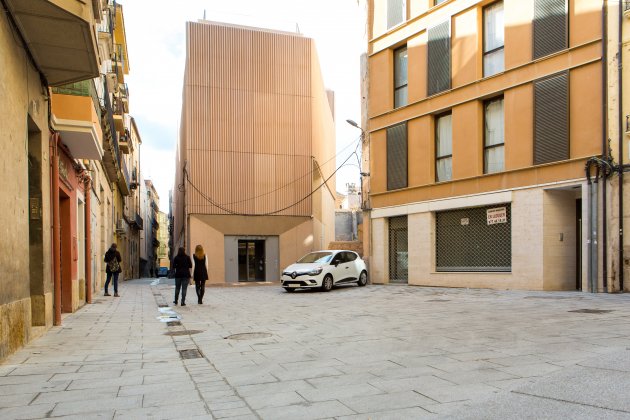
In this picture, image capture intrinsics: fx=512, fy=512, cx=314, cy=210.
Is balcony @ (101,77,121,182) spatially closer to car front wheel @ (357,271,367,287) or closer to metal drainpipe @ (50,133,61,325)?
metal drainpipe @ (50,133,61,325)

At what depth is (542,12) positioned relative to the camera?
15352 mm

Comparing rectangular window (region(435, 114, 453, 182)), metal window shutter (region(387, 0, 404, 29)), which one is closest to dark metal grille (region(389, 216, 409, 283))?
rectangular window (region(435, 114, 453, 182))

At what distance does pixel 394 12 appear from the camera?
68.1 ft

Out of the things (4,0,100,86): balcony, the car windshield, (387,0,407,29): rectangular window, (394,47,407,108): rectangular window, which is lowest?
the car windshield

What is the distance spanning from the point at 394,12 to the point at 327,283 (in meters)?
11.4

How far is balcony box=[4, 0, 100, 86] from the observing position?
619 cm

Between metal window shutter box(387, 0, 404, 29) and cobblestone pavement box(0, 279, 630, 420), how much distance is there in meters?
14.2

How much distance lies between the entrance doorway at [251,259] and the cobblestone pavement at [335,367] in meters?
16.7

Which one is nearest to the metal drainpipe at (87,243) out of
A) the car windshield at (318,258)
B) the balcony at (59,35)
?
the balcony at (59,35)

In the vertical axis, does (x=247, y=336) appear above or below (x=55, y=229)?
below

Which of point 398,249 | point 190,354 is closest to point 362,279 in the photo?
point 398,249

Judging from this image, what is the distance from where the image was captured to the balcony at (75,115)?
9.47 meters

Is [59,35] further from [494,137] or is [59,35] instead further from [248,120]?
[248,120]

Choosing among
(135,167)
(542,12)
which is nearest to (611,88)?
(542,12)
